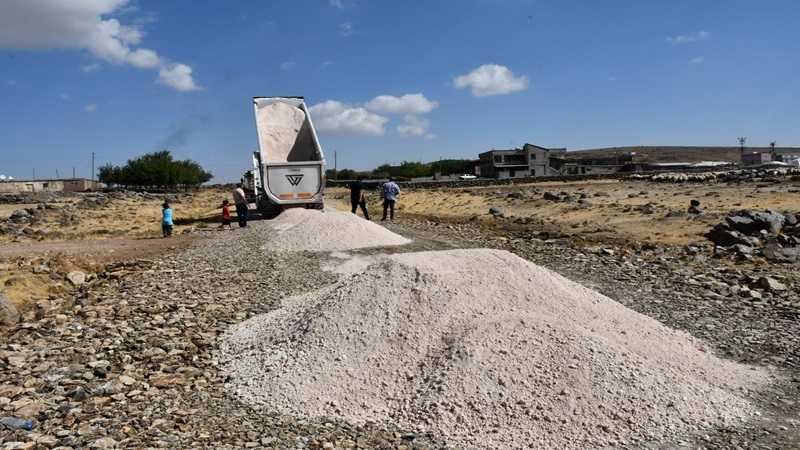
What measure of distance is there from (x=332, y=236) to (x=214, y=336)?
22.9 feet

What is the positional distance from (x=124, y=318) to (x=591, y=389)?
17.8 ft

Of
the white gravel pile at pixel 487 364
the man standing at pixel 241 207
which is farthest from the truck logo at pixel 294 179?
the white gravel pile at pixel 487 364

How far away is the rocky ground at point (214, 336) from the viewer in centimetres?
400

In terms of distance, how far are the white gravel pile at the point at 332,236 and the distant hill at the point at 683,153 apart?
92.6 m

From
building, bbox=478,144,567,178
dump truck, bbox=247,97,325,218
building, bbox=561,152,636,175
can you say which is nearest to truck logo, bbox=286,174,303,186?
dump truck, bbox=247,97,325,218

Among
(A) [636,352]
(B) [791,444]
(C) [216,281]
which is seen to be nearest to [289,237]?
(C) [216,281]

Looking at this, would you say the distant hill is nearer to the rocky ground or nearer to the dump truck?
the dump truck

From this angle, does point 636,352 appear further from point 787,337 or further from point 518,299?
point 787,337

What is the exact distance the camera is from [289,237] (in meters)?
13.3

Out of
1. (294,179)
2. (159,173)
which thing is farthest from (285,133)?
(159,173)

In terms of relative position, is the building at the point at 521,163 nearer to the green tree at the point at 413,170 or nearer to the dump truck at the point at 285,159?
the green tree at the point at 413,170

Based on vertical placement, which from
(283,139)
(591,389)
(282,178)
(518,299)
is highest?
(283,139)

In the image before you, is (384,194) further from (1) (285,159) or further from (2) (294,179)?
(1) (285,159)

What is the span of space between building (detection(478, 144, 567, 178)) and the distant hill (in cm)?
2836
